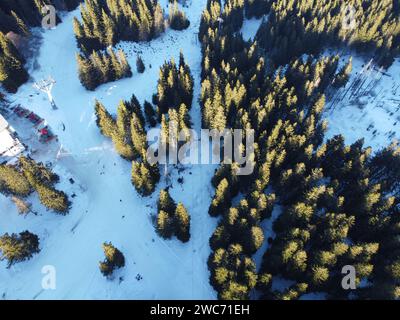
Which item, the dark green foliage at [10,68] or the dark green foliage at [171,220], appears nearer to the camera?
the dark green foliage at [171,220]

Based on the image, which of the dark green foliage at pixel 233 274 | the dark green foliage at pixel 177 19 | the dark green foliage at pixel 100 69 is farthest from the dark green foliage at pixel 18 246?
the dark green foliage at pixel 177 19

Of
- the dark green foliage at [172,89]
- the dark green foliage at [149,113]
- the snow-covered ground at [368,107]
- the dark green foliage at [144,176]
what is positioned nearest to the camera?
the dark green foliage at [144,176]

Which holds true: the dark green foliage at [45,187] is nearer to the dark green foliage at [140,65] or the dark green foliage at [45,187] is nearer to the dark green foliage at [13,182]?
the dark green foliage at [13,182]

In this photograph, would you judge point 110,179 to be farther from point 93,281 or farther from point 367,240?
point 367,240

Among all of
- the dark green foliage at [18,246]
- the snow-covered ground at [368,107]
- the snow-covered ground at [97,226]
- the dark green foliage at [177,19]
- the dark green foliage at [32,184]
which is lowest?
the snow-covered ground at [368,107]

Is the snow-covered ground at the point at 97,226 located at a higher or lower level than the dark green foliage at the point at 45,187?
lower

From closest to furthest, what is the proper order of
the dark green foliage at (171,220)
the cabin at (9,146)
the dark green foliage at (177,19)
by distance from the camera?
the dark green foliage at (171,220), the cabin at (9,146), the dark green foliage at (177,19)
